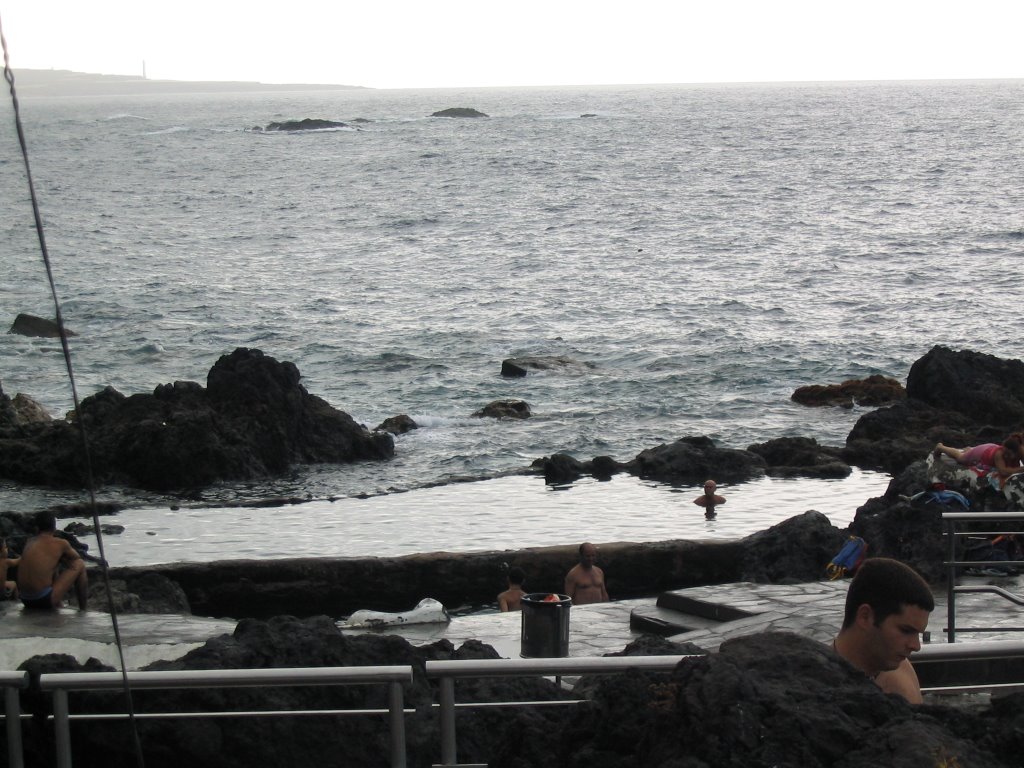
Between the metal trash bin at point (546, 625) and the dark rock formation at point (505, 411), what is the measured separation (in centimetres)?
1631

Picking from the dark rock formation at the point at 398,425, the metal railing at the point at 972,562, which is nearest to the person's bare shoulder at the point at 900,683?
the metal railing at the point at 972,562

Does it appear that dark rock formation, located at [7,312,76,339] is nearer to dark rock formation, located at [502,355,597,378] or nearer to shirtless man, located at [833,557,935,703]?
dark rock formation, located at [502,355,597,378]

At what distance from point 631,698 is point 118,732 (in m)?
2.62

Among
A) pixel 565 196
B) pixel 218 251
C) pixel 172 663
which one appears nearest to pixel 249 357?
pixel 172 663

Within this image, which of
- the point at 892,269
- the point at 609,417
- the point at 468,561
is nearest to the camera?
the point at 468,561

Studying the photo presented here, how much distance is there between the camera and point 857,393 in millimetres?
25922

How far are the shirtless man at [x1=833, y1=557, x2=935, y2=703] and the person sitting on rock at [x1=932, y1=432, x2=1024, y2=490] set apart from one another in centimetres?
751

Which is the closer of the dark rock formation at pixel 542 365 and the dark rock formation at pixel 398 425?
the dark rock formation at pixel 398 425

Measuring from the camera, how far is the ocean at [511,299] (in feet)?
56.6

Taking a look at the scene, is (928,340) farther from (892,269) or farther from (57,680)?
(57,680)

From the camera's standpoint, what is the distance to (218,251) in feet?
180

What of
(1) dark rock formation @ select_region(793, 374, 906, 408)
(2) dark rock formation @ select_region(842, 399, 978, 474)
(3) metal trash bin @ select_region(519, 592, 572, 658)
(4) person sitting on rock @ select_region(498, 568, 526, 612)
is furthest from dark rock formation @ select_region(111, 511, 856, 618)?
(1) dark rock formation @ select_region(793, 374, 906, 408)

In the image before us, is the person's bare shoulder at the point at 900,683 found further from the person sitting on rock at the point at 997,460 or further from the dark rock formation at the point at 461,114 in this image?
the dark rock formation at the point at 461,114

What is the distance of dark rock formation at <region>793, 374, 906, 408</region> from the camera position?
25703mm
